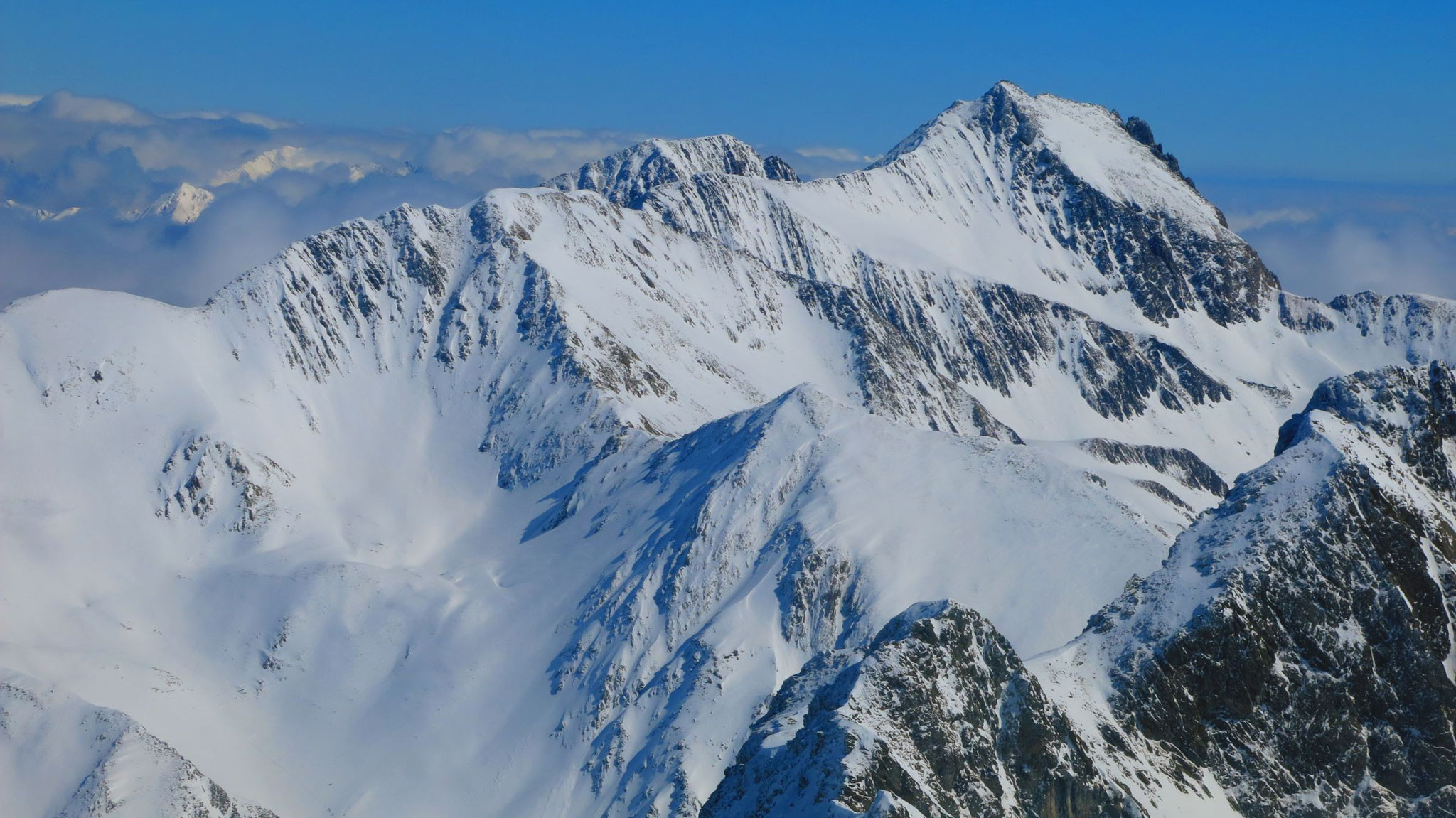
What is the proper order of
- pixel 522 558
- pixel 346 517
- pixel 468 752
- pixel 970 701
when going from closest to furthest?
1. pixel 970 701
2. pixel 468 752
3. pixel 522 558
4. pixel 346 517

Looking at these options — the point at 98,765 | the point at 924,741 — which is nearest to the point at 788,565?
the point at 98,765

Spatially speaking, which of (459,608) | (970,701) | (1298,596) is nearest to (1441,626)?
(1298,596)

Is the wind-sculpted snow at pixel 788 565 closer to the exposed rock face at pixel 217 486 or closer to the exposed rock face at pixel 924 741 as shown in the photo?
the exposed rock face at pixel 924 741

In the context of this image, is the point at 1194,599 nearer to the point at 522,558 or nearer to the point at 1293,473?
the point at 1293,473

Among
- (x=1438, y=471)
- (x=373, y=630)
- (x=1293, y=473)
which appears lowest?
(x=373, y=630)

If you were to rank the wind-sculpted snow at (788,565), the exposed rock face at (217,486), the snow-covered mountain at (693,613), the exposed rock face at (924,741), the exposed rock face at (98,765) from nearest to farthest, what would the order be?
the exposed rock face at (924,741) < the snow-covered mountain at (693,613) < the exposed rock face at (98,765) < the wind-sculpted snow at (788,565) < the exposed rock face at (217,486)

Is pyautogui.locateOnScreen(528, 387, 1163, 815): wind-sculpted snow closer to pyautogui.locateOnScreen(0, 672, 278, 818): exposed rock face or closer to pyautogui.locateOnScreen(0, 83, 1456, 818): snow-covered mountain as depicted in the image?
pyautogui.locateOnScreen(0, 83, 1456, 818): snow-covered mountain

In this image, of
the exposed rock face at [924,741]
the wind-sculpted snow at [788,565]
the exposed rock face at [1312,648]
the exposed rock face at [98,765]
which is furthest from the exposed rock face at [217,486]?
the exposed rock face at [1312,648]

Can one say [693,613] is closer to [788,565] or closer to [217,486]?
[788,565]
